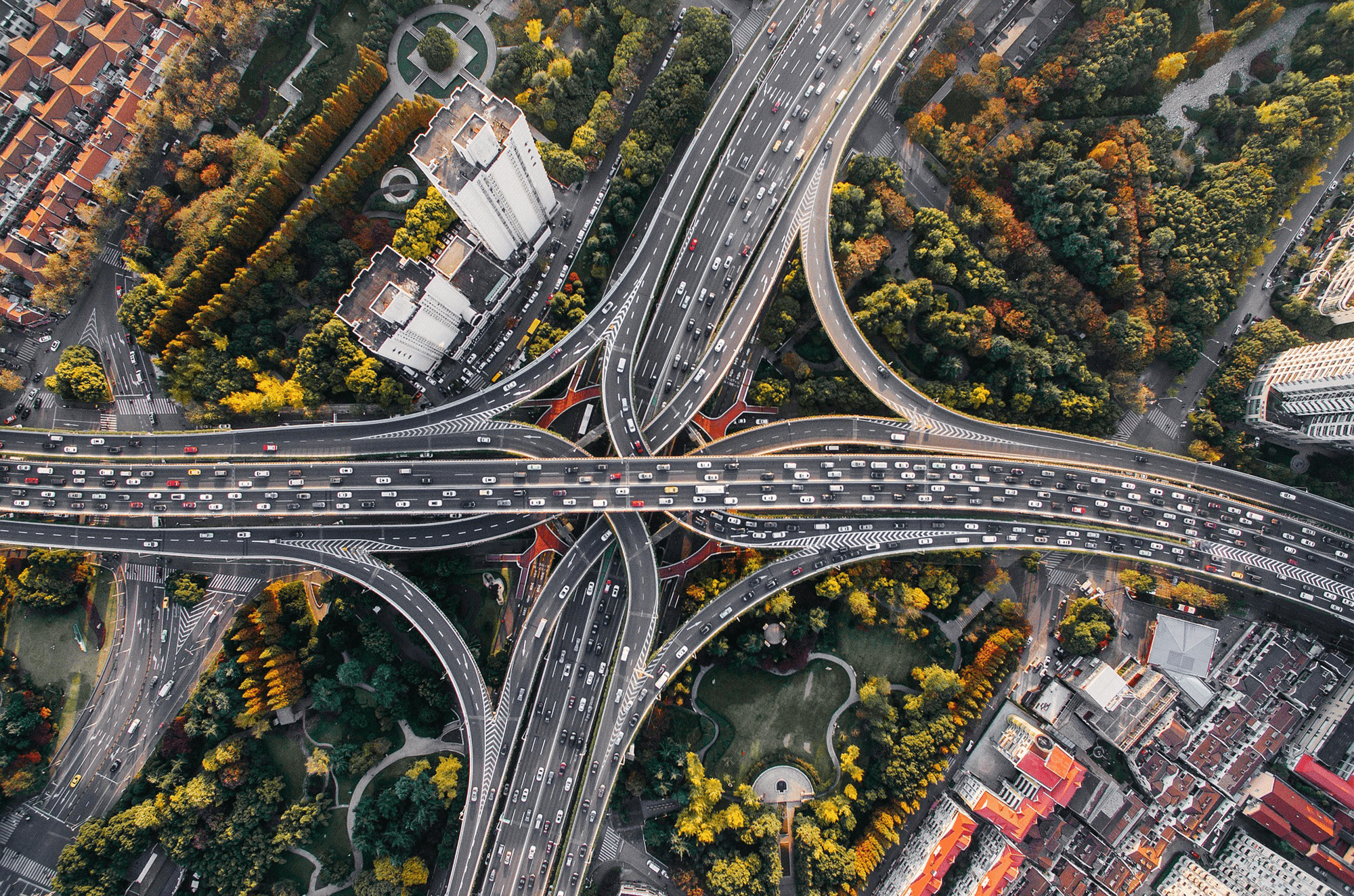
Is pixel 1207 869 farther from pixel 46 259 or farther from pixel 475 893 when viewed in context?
pixel 46 259

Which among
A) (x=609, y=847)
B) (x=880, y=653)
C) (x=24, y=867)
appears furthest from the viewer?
(x=880, y=653)

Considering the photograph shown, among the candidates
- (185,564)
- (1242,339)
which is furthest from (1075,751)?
(185,564)

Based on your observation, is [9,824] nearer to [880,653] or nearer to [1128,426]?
[880,653]

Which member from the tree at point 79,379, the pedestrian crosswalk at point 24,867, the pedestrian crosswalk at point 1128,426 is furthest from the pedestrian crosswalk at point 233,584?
the pedestrian crosswalk at point 1128,426

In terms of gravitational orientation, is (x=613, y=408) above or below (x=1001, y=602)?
below

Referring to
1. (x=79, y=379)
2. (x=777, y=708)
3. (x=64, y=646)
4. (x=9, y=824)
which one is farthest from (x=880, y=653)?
(x=9, y=824)

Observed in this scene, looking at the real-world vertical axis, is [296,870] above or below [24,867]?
above

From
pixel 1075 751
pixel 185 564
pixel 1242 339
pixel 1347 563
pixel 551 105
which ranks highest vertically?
pixel 1242 339
